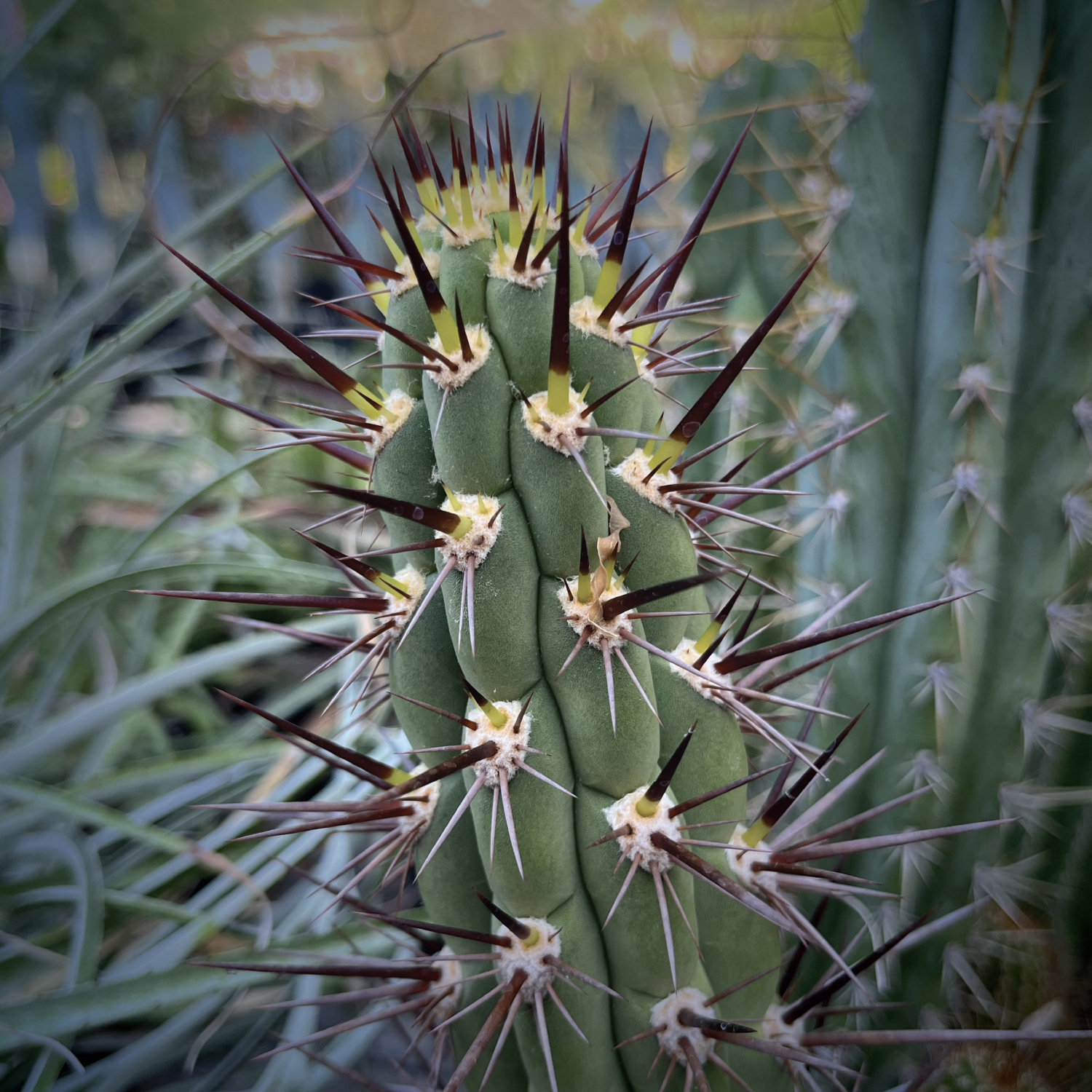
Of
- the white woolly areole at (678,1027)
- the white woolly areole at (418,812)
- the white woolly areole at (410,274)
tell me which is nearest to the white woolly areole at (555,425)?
the white woolly areole at (410,274)

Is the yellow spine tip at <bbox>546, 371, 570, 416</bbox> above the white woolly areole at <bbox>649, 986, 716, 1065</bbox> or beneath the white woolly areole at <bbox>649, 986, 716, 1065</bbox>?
above

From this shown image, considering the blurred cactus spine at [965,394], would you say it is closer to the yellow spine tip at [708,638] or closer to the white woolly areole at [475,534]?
the yellow spine tip at [708,638]

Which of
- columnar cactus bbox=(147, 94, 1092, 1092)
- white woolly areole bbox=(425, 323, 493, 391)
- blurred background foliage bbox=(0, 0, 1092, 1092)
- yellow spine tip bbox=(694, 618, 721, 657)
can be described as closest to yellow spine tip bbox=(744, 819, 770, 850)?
columnar cactus bbox=(147, 94, 1092, 1092)

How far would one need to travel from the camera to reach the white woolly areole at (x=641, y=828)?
432mm

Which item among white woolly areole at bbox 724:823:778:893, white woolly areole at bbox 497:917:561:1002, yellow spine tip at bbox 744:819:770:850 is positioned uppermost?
yellow spine tip at bbox 744:819:770:850

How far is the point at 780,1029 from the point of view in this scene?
53 centimetres

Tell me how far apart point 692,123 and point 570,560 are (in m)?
0.67

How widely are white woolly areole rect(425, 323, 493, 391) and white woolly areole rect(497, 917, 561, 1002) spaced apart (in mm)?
310

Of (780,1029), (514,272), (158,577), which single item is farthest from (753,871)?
(158,577)

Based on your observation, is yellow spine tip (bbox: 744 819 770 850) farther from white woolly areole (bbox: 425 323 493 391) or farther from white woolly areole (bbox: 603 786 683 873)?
white woolly areole (bbox: 425 323 493 391)

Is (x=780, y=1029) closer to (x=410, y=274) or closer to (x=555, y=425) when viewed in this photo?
(x=555, y=425)

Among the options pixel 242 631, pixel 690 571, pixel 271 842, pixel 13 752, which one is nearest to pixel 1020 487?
pixel 690 571

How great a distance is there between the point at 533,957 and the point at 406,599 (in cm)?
22

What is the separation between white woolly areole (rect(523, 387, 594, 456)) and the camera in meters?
0.41
